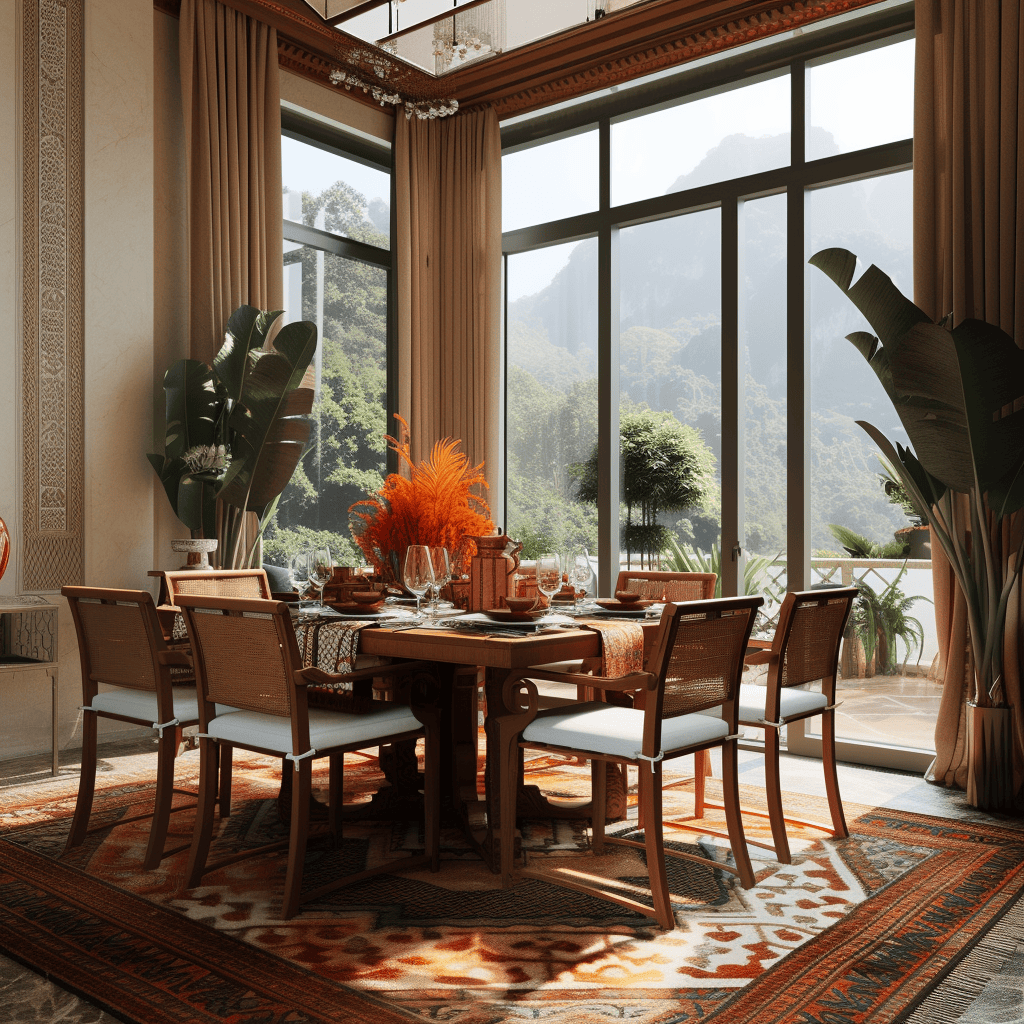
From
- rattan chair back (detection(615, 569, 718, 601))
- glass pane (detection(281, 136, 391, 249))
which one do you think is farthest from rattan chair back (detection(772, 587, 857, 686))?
glass pane (detection(281, 136, 391, 249))

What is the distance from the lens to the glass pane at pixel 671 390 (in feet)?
17.0

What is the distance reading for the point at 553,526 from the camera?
5.93m

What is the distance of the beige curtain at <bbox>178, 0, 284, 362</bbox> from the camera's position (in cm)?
496

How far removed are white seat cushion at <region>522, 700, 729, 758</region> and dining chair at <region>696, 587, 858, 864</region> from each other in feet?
0.94

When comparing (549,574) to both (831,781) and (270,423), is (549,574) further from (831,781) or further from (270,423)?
(270,423)

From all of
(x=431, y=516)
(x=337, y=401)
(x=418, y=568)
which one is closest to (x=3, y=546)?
(x=431, y=516)

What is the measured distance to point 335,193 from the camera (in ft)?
19.5

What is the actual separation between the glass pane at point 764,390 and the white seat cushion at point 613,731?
7.44 ft

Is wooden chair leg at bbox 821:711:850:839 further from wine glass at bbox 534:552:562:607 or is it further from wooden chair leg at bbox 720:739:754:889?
wine glass at bbox 534:552:562:607

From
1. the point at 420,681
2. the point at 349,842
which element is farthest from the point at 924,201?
the point at 349,842

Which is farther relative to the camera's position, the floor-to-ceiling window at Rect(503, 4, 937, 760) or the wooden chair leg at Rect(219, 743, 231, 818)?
the floor-to-ceiling window at Rect(503, 4, 937, 760)

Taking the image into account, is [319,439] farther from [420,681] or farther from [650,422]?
[420,681]

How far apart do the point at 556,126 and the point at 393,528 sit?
3.48 metres

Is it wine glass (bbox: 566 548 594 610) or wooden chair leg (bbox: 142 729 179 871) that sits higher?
wine glass (bbox: 566 548 594 610)
